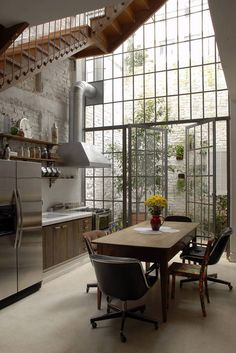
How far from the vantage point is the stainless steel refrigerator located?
3.62 m

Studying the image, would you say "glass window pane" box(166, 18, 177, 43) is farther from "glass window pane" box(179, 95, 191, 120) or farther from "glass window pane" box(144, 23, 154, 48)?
"glass window pane" box(179, 95, 191, 120)

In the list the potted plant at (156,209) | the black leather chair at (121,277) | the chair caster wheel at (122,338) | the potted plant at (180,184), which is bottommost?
the chair caster wheel at (122,338)

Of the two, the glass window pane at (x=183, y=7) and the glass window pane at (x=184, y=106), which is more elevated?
the glass window pane at (x=183, y=7)

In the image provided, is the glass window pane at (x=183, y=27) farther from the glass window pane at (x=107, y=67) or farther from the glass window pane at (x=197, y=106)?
the glass window pane at (x=107, y=67)

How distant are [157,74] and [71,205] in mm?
3286

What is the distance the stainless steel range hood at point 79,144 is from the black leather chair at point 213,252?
7.66 ft

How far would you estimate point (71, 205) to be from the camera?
247 inches

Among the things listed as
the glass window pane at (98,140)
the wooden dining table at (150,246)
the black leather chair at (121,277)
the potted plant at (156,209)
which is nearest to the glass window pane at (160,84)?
the glass window pane at (98,140)

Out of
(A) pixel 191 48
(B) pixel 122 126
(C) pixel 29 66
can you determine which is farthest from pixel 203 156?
(C) pixel 29 66

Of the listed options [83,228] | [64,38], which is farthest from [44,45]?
[83,228]

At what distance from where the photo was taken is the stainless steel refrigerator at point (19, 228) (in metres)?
3.62

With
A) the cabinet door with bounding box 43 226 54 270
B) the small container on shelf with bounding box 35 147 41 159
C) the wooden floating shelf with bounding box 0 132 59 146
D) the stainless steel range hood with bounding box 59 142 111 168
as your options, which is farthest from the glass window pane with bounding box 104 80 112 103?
the cabinet door with bounding box 43 226 54 270

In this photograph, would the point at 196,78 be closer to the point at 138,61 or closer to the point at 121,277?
the point at 138,61

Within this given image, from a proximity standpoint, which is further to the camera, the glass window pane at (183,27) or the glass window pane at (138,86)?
the glass window pane at (138,86)
